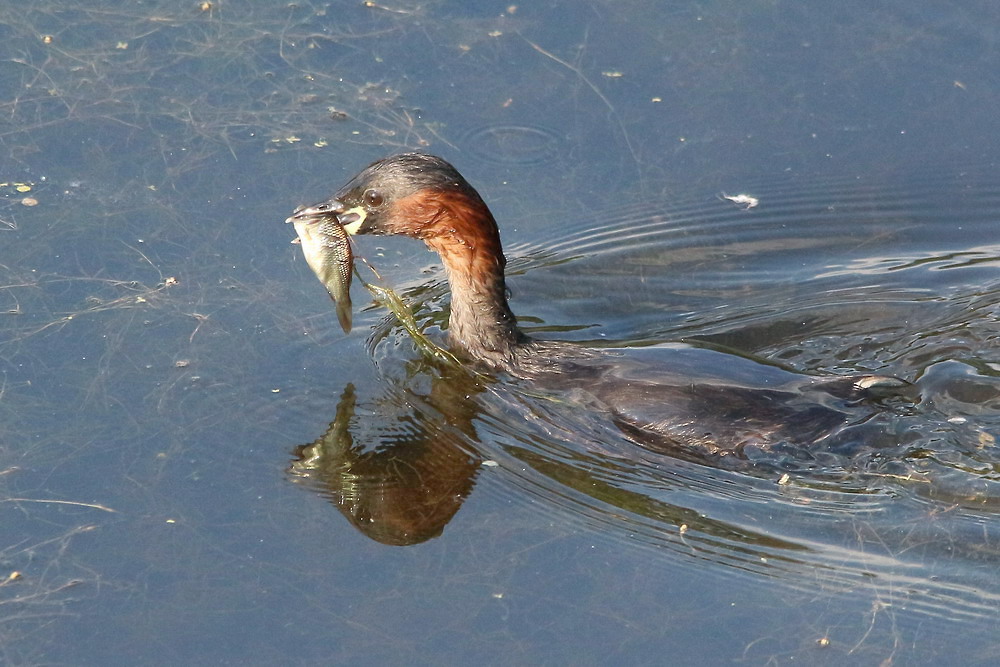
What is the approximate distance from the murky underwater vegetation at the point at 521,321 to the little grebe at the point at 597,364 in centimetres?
12

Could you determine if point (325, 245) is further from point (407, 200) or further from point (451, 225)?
point (451, 225)

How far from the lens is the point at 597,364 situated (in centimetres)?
721

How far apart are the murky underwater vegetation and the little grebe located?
0.12 m

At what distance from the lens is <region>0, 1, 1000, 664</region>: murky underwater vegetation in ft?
19.6

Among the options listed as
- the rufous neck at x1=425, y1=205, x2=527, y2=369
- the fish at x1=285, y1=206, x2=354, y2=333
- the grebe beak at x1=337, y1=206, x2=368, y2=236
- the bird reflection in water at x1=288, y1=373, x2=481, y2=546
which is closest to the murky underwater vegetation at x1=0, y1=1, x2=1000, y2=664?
the bird reflection in water at x1=288, y1=373, x2=481, y2=546

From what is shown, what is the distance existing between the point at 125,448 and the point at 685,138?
4046 mm

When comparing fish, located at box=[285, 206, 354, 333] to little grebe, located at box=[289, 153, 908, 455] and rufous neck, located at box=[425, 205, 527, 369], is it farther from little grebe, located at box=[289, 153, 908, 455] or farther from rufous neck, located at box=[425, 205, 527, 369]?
rufous neck, located at box=[425, 205, 527, 369]

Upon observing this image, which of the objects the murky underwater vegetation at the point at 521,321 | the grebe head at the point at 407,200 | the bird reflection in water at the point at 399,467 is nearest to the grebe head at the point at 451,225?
the grebe head at the point at 407,200

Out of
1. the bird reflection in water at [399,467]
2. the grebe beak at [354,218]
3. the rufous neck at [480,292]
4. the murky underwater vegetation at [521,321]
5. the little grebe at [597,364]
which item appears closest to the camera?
the murky underwater vegetation at [521,321]

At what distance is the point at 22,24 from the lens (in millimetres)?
9328

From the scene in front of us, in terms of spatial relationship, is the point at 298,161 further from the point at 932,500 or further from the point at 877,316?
the point at 932,500

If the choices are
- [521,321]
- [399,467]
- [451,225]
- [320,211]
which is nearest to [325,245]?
[320,211]

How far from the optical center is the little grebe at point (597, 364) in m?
6.71

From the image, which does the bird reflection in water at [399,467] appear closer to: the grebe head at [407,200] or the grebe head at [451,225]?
the grebe head at [451,225]
